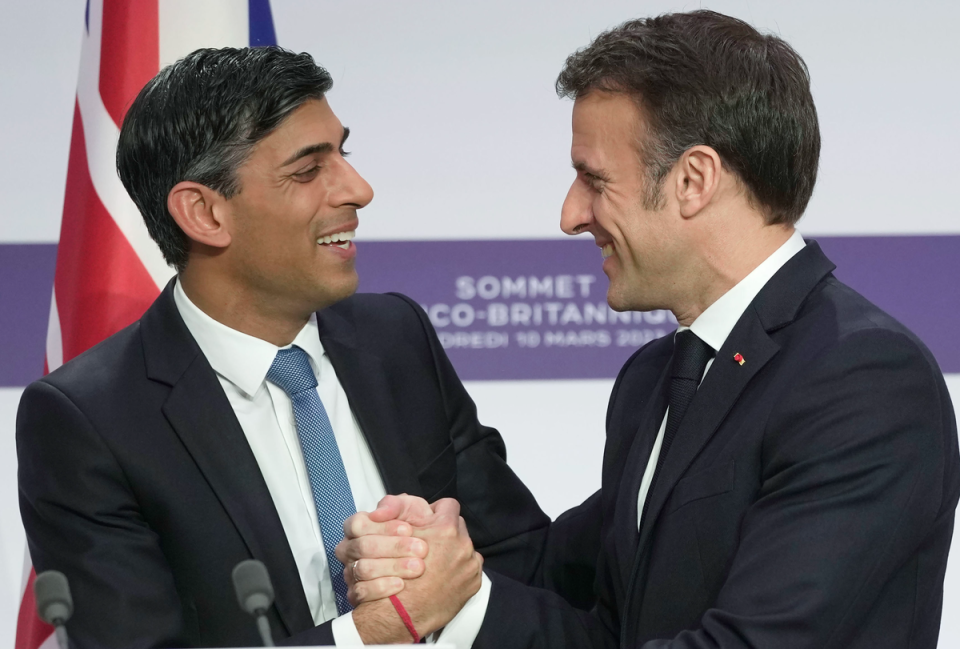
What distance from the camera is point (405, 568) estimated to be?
2035 millimetres

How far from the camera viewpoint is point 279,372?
88.2 inches

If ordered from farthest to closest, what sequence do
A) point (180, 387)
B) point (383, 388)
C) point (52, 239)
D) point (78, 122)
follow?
point (52, 239), point (78, 122), point (383, 388), point (180, 387)

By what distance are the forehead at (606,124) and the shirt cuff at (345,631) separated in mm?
1003

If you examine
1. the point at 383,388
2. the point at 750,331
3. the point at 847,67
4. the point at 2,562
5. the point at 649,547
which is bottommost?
the point at 2,562

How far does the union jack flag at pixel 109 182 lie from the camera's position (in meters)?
2.94

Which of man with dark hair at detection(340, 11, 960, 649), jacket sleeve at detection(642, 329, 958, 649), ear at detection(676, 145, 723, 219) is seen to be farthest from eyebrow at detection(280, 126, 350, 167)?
jacket sleeve at detection(642, 329, 958, 649)

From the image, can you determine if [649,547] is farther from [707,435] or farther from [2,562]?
[2,562]

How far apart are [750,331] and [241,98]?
3.68ft

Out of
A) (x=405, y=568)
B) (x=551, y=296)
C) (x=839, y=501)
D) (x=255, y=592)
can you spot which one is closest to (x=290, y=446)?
(x=405, y=568)

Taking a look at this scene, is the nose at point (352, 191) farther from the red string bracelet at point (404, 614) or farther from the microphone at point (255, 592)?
the microphone at point (255, 592)

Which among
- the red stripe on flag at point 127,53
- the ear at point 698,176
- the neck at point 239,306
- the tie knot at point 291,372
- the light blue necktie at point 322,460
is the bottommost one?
the light blue necktie at point 322,460

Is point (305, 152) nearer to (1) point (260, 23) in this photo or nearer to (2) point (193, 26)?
(2) point (193, 26)

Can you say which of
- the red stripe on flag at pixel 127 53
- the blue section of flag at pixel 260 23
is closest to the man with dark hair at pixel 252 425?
the red stripe on flag at pixel 127 53

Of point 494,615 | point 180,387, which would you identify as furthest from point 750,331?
point 180,387
